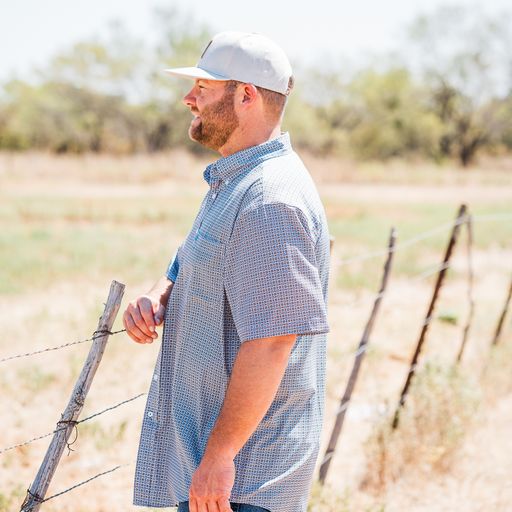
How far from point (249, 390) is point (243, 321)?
0.16 m

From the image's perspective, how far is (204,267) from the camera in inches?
70.4

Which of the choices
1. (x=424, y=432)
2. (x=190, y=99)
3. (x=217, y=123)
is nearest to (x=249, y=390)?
(x=217, y=123)

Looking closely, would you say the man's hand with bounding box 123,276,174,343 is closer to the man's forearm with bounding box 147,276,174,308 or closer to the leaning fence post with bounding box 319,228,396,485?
the man's forearm with bounding box 147,276,174,308

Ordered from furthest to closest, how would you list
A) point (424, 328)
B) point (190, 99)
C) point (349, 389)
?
point (424, 328), point (349, 389), point (190, 99)

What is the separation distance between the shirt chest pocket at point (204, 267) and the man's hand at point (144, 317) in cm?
23

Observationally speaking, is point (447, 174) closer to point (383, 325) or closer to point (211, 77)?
point (383, 325)

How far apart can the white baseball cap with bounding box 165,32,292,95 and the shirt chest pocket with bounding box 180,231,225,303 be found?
1.35 feet

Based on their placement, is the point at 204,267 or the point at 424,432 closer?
the point at 204,267

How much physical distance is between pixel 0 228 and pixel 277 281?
1391 centimetres

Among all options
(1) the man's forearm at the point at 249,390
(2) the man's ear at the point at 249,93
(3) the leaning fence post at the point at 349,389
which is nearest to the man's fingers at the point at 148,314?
(1) the man's forearm at the point at 249,390

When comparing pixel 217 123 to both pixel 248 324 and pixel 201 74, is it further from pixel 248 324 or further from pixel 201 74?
pixel 248 324

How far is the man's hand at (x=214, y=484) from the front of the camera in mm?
1663

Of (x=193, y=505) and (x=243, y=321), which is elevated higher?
(x=243, y=321)

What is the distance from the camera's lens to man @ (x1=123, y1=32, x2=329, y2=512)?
1.65 meters
